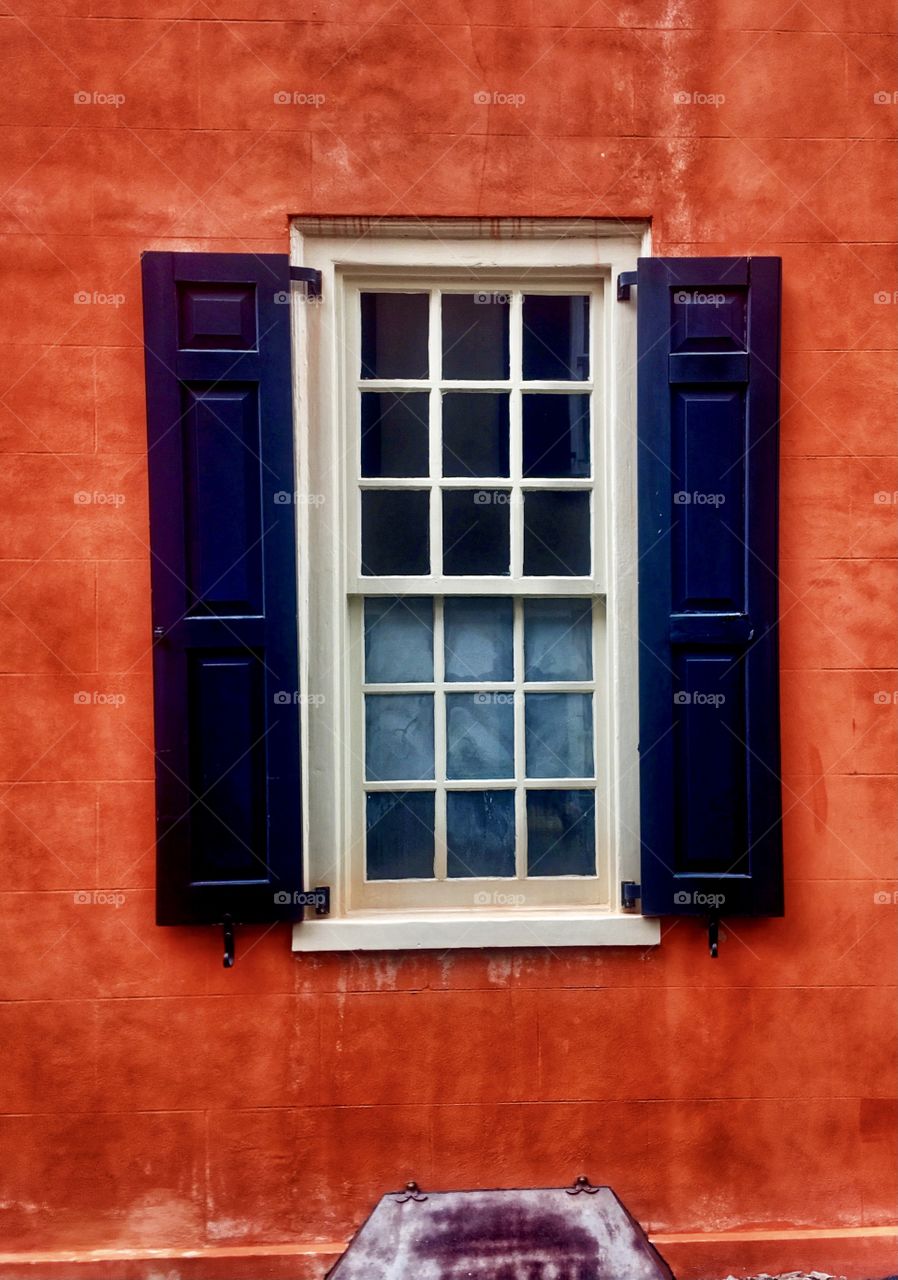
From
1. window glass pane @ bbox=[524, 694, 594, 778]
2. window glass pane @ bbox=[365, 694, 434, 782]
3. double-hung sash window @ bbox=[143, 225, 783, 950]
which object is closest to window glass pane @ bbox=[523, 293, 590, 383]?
double-hung sash window @ bbox=[143, 225, 783, 950]

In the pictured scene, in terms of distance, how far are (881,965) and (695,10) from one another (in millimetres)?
3734

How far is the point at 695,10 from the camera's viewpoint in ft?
11.8

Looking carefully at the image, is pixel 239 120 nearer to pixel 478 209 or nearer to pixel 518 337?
pixel 478 209

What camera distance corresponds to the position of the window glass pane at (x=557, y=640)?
148 inches

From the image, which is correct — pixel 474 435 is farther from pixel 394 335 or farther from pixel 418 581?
pixel 418 581

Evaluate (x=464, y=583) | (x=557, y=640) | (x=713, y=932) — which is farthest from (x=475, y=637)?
(x=713, y=932)

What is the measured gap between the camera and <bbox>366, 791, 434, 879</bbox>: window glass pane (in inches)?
146

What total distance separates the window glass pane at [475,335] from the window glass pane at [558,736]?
1.33m

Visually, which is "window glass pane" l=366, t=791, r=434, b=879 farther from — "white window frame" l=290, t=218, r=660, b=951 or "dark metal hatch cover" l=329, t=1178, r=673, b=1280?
"dark metal hatch cover" l=329, t=1178, r=673, b=1280

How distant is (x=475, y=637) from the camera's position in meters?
3.75

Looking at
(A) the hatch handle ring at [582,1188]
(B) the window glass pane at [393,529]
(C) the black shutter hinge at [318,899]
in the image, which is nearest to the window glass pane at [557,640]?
(B) the window glass pane at [393,529]

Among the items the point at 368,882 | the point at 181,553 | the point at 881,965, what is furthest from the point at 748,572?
the point at 181,553

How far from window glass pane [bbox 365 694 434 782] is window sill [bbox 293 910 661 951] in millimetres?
560

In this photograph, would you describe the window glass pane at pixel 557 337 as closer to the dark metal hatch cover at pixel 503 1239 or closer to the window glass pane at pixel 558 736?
the window glass pane at pixel 558 736
